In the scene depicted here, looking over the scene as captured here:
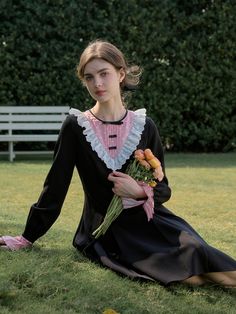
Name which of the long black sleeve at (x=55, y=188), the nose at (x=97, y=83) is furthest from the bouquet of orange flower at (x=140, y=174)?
the nose at (x=97, y=83)

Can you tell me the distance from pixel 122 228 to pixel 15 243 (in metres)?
0.62

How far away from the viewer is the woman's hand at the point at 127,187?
3395mm

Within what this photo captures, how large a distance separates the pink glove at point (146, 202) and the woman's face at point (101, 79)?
1.70ft

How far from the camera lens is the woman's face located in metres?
3.49

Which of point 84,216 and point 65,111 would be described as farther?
point 65,111

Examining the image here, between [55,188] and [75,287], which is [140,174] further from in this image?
[75,287]

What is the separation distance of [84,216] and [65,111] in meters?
6.57

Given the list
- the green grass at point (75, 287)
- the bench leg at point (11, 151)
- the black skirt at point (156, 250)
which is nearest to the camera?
the green grass at point (75, 287)

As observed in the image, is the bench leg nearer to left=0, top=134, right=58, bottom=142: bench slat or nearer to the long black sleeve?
left=0, top=134, right=58, bottom=142: bench slat

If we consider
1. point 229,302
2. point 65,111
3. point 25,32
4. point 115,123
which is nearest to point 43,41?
point 25,32

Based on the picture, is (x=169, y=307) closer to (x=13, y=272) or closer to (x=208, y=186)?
(x=13, y=272)

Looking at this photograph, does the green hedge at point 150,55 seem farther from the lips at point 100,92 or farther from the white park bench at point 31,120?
the lips at point 100,92

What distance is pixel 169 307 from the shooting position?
308 cm

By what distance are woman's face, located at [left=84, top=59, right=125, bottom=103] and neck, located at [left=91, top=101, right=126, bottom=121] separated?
0.23 ft
